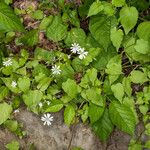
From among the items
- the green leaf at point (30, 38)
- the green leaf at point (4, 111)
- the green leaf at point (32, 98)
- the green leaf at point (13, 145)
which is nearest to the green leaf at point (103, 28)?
the green leaf at point (30, 38)

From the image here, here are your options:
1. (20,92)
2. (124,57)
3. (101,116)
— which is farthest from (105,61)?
(20,92)

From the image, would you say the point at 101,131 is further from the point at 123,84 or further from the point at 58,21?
the point at 58,21

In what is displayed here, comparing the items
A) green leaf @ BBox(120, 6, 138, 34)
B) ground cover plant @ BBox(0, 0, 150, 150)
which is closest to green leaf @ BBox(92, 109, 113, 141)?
ground cover plant @ BBox(0, 0, 150, 150)

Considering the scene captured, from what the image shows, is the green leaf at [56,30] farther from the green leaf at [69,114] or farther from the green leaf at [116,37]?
the green leaf at [69,114]

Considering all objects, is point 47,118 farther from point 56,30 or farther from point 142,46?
point 142,46

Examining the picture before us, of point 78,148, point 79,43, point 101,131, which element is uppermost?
point 79,43

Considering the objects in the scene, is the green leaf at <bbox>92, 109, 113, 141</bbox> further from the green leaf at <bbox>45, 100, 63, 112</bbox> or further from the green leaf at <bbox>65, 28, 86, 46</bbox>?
the green leaf at <bbox>65, 28, 86, 46</bbox>
